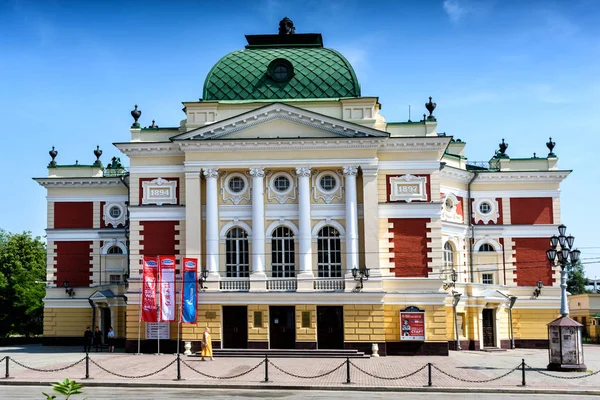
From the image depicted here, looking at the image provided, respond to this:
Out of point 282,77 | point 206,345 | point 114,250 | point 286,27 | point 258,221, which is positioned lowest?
point 206,345

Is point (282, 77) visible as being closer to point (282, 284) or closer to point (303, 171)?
point (303, 171)

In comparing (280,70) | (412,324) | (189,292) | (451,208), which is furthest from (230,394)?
(451,208)

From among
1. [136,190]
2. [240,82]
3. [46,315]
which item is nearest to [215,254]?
[136,190]

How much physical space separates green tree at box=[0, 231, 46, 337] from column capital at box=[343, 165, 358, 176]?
30538mm

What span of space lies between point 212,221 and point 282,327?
7065mm

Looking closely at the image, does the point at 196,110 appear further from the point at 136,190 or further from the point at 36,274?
the point at 36,274

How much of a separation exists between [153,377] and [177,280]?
12.3 metres

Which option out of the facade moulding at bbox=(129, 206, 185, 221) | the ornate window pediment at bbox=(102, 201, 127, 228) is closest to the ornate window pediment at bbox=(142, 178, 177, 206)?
the facade moulding at bbox=(129, 206, 185, 221)

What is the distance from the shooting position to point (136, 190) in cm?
4503

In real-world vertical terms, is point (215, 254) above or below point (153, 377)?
above

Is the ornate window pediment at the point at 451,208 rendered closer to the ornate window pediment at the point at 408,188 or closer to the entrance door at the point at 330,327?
the ornate window pediment at the point at 408,188

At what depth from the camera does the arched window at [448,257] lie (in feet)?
164

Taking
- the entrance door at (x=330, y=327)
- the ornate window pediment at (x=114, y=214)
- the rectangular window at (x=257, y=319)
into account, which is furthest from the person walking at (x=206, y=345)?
the ornate window pediment at (x=114, y=214)

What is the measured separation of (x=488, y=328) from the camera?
4972 centimetres
